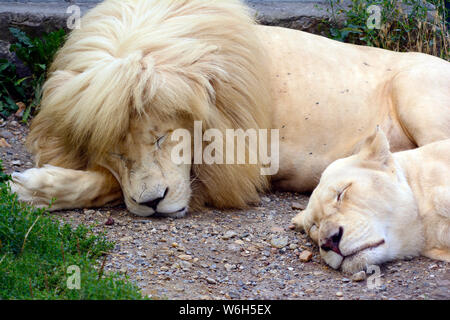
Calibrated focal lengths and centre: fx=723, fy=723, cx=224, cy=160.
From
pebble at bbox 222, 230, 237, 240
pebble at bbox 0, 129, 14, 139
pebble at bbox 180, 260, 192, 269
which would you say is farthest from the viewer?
pebble at bbox 0, 129, 14, 139

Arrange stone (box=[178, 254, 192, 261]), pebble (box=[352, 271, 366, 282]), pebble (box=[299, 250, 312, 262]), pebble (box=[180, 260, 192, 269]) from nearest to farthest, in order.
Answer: pebble (box=[352, 271, 366, 282])
pebble (box=[180, 260, 192, 269])
stone (box=[178, 254, 192, 261])
pebble (box=[299, 250, 312, 262])

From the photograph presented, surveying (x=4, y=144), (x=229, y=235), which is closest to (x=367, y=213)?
(x=229, y=235)

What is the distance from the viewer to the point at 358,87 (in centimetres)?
507

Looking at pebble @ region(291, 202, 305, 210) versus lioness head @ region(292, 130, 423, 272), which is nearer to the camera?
lioness head @ region(292, 130, 423, 272)

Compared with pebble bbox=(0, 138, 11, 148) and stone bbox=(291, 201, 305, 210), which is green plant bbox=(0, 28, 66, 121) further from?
stone bbox=(291, 201, 305, 210)

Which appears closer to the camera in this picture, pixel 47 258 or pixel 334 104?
pixel 47 258

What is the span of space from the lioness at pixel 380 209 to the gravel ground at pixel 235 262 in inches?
4.3

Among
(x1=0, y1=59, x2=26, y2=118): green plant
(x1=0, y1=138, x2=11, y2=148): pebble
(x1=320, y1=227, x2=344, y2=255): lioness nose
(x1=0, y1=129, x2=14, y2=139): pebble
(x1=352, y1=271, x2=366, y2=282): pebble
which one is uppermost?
(x1=320, y1=227, x2=344, y2=255): lioness nose

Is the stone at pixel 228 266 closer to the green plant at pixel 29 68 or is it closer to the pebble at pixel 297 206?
the pebble at pixel 297 206

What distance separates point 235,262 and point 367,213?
2.57ft

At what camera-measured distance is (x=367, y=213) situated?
12.1ft

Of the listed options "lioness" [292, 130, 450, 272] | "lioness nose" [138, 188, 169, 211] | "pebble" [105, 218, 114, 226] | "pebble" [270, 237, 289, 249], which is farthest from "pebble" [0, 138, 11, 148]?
"lioness" [292, 130, 450, 272]

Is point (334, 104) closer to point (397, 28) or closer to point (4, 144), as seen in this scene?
point (397, 28)

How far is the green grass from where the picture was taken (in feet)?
10.5
